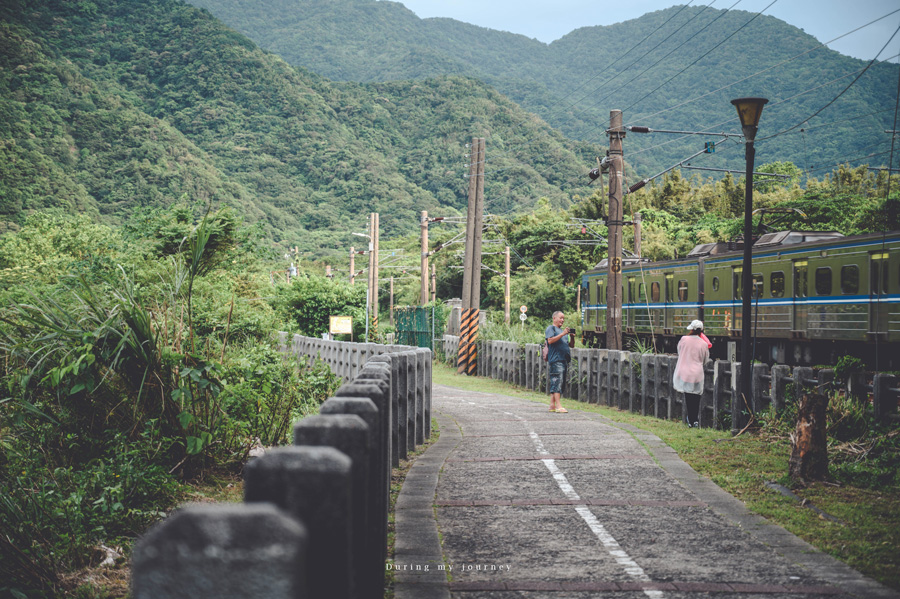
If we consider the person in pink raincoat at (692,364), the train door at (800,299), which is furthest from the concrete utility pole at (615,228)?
the person in pink raincoat at (692,364)

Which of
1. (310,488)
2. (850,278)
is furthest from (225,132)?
(310,488)

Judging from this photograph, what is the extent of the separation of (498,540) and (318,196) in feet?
367

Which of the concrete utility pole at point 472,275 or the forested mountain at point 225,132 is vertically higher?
the forested mountain at point 225,132

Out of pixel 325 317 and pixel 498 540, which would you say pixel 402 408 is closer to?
pixel 498 540

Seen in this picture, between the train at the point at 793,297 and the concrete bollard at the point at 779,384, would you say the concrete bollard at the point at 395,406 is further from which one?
the train at the point at 793,297

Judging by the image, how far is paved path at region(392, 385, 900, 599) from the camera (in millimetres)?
4996

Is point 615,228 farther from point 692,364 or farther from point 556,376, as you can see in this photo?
point 692,364

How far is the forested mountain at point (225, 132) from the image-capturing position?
8425 cm

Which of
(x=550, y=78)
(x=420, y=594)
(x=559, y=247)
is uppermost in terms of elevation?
(x=550, y=78)

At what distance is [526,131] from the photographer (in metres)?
99.9

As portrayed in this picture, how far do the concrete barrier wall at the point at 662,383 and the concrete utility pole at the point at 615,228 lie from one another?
1842mm

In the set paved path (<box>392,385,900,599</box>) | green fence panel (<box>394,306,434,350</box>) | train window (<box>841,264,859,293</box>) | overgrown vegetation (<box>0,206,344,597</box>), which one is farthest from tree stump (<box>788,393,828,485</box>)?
green fence panel (<box>394,306,434,350</box>)

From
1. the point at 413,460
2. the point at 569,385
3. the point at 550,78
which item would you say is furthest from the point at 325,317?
the point at 550,78

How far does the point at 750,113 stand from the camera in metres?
10.9
